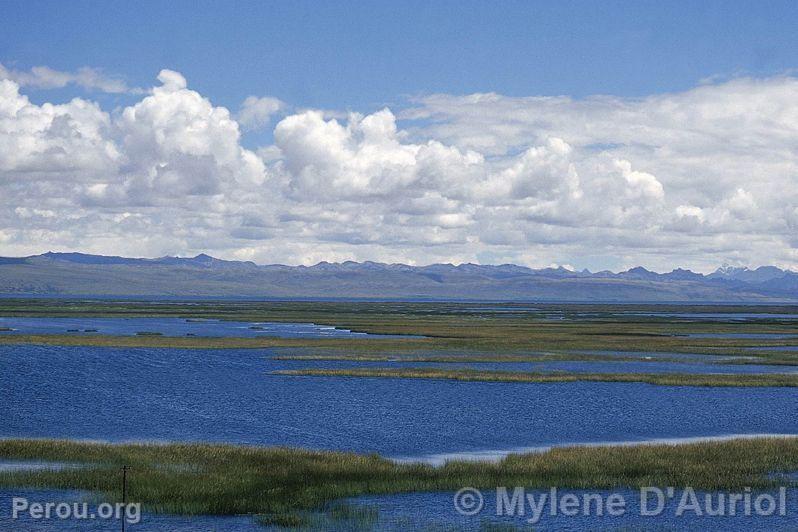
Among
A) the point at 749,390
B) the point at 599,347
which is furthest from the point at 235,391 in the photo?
the point at 599,347

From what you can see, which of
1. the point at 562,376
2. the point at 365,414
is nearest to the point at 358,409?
the point at 365,414

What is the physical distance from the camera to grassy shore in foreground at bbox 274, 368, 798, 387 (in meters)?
66.0

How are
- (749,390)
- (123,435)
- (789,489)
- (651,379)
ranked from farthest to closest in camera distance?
(651,379) < (749,390) < (123,435) < (789,489)

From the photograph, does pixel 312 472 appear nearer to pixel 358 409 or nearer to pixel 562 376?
pixel 358 409

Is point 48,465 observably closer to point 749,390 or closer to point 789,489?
point 789,489

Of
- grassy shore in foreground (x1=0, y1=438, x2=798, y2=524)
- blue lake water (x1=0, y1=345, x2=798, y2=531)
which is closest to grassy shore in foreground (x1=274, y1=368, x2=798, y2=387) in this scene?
blue lake water (x1=0, y1=345, x2=798, y2=531)

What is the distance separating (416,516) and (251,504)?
16.8 ft

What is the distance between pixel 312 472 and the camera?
3278 centimetres

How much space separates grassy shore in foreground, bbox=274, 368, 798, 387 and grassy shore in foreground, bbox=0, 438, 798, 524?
2747cm

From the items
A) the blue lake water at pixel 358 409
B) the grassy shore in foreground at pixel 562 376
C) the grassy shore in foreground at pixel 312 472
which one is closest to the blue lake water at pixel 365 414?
the blue lake water at pixel 358 409

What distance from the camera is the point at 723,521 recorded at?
28.3m

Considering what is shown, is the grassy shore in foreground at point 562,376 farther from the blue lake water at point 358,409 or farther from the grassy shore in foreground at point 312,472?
the grassy shore in foreground at point 312,472

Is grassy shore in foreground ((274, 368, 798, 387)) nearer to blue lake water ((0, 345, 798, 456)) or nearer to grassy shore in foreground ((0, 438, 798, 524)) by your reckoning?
blue lake water ((0, 345, 798, 456))

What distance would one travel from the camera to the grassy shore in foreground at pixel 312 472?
29031 mm
